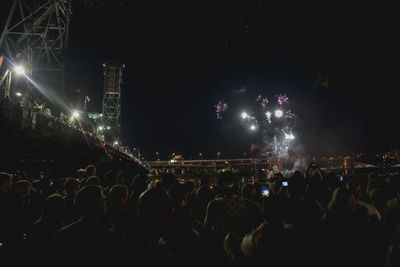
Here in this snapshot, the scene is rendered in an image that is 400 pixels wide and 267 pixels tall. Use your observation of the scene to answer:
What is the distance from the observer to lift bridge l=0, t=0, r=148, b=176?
8.19 m

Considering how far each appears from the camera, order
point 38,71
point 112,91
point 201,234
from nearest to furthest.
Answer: point 201,234
point 38,71
point 112,91

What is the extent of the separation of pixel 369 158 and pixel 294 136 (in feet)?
139

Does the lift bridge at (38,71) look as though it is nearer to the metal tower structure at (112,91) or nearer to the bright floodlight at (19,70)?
the bright floodlight at (19,70)

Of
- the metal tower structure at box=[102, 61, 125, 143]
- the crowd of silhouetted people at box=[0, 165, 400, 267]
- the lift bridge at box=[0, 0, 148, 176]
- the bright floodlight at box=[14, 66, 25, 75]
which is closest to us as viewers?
the crowd of silhouetted people at box=[0, 165, 400, 267]

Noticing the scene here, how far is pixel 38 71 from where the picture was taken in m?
14.1

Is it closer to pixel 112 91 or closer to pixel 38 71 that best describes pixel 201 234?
pixel 38 71

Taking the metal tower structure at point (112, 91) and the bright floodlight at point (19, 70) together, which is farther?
the metal tower structure at point (112, 91)

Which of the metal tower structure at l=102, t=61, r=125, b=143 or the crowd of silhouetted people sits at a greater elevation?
the metal tower structure at l=102, t=61, r=125, b=143

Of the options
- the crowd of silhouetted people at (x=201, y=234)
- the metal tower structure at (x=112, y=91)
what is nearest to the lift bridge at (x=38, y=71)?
the crowd of silhouetted people at (x=201, y=234)

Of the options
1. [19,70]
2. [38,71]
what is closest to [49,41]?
[38,71]

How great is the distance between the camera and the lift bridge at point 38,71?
8.19 metres

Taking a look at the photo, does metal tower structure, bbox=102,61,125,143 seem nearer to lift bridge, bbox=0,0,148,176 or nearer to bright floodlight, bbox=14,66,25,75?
lift bridge, bbox=0,0,148,176

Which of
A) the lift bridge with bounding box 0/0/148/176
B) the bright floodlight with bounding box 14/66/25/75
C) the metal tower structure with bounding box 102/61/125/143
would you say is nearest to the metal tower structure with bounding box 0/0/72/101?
the lift bridge with bounding box 0/0/148/176

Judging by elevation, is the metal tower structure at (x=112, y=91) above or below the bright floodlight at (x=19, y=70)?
above
